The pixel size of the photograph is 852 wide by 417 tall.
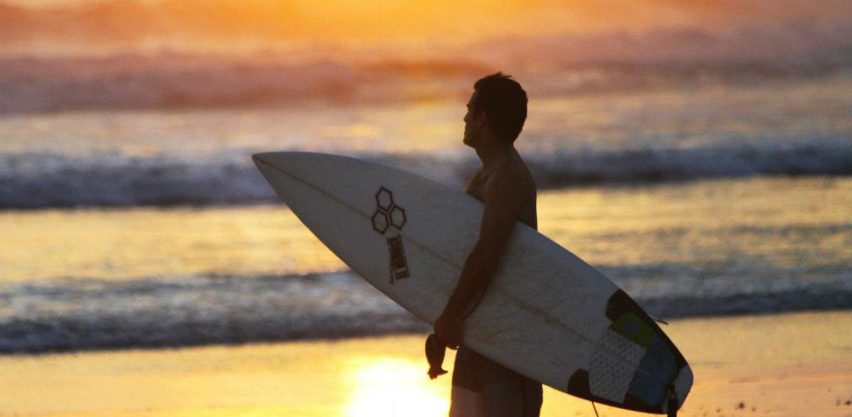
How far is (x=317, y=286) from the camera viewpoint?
9.38 m

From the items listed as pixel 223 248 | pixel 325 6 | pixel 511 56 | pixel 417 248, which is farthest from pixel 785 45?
pixel 417 248

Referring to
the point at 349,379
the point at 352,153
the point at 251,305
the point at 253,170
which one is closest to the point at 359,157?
the point at 352,153

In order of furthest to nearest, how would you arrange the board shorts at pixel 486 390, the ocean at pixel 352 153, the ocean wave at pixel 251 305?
the ocean at pixel 352 153 < the ocean wave at pixel 251 305 < the board shorts at pixel 486 390

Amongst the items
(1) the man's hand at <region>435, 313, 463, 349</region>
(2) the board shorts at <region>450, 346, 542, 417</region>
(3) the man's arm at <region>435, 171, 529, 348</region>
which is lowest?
(2) the board shorts at <region>450, 346, 542, 417</region>

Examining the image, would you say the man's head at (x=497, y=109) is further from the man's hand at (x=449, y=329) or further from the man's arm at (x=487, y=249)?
the man's hand at (x=449, y=329)

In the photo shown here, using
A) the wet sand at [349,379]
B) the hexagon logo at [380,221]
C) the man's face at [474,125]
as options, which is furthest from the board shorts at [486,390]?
the wet sand at [349,379]

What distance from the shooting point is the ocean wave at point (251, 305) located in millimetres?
7930

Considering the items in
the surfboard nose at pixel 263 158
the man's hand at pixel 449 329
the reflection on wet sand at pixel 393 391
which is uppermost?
the surfboard nose at pixel 263 158

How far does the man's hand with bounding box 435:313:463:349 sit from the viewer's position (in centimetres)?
388

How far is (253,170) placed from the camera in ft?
58.9

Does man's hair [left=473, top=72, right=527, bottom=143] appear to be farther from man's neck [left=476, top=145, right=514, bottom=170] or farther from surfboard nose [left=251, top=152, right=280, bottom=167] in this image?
surfboard nose [left=251, top=152, right=280, bottom=167]

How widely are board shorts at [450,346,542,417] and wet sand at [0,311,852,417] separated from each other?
1.99 m

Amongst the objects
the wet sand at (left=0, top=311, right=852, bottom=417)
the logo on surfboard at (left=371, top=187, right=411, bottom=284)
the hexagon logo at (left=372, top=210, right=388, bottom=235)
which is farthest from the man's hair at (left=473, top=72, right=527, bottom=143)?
the wet sand at (left=0, top=311, right=852, bottom=417)

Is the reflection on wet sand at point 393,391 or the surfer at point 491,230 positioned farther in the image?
the reflection on wet sand at point 393,391
